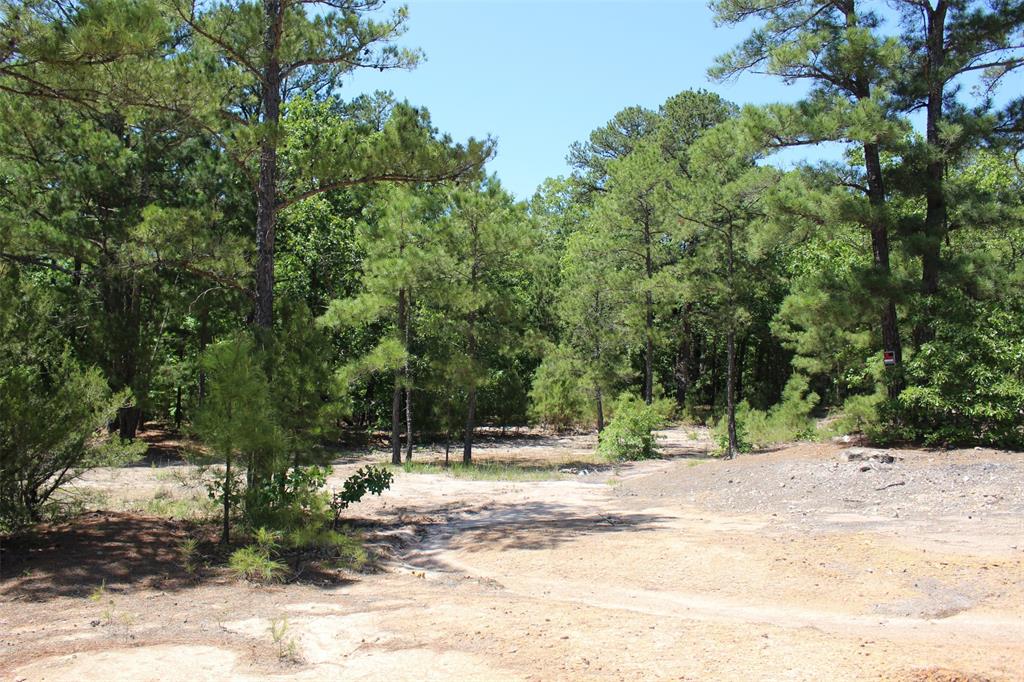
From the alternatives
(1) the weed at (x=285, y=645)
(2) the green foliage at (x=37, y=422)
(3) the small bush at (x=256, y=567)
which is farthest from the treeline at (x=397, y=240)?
(1) the weed at (x=285, y=645)

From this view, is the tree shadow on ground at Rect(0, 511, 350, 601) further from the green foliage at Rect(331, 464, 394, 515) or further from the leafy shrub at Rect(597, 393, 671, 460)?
the leafy shrub at Rect(597, 393, 671, 460)

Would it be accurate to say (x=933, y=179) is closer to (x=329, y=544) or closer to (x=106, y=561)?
(x=329, y=544)

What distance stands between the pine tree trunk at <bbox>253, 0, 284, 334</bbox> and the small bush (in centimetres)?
375

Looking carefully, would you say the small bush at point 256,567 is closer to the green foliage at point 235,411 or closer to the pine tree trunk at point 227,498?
the pine tree trunk at point 227,498

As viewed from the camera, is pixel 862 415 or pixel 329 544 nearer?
pixel 329 544

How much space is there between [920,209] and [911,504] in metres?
11.5

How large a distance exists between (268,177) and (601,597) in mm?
7630

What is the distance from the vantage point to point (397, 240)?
63.4ft

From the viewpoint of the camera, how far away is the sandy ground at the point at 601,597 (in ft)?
14.9

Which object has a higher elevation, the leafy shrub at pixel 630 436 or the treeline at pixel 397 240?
the treeline at pixel 397 240

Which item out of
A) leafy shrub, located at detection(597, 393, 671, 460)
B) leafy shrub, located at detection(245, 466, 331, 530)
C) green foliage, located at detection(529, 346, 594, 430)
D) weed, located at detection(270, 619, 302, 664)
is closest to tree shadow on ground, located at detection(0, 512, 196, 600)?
leafy shrub, located at detection(245, 466, 331, 530)

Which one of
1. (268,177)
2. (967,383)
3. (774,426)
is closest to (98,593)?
(268,177)

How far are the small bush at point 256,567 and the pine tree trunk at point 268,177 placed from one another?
3.75 m

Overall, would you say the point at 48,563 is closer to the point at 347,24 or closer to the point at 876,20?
the point at 347,24
